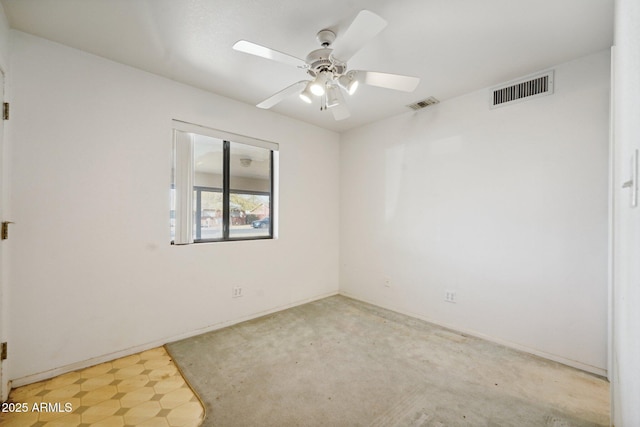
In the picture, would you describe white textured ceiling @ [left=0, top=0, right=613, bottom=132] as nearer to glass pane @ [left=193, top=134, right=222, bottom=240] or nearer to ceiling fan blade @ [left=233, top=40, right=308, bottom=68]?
ceiling fan blade @ [left=233, top=40, right=308, bottom=68]

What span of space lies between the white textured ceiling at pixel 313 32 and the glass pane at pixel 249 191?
1.04 metres

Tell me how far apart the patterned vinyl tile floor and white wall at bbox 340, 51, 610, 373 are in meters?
2.58

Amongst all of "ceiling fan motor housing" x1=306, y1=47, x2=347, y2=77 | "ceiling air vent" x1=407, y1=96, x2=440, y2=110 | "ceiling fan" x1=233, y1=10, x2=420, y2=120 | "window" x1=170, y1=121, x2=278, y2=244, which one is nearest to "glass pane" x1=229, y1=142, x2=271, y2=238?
"window" x1=170, y1=121, x2=278, y2=244

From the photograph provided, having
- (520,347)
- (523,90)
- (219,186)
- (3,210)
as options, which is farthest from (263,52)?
(520,347)

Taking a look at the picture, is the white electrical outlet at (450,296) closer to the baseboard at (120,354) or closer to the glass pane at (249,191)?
the baseboard at (120,354)

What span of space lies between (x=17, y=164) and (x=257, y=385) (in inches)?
93.0

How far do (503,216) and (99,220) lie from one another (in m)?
3.65

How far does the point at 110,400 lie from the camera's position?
1.85 metres

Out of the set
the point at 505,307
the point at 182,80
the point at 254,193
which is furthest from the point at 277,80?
the point at 505,307

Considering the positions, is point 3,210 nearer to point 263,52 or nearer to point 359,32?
point 263,52

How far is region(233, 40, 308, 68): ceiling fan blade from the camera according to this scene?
1.62 m

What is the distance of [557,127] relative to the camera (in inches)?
93.8

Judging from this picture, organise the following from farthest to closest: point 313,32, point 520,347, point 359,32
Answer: point 520,347
point 313,32
point 359,32

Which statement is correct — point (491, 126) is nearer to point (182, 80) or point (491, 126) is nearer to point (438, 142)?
point (438, 142)
